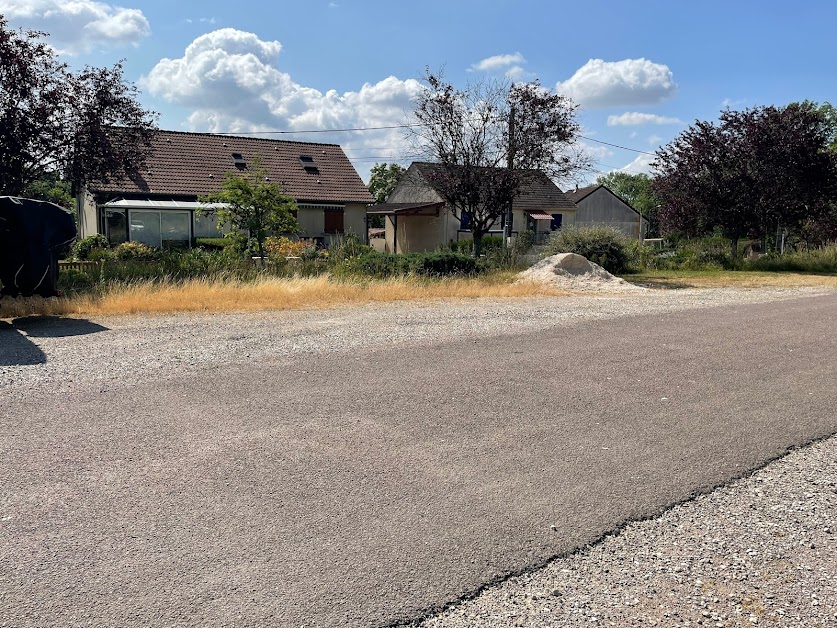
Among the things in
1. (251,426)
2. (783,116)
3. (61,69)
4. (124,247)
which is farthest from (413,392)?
(783,116)

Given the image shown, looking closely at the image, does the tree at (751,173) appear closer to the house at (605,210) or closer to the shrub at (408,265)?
the shrub at (408,265)

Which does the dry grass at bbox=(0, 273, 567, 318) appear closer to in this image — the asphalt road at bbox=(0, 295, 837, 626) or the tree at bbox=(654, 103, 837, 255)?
the asphalt road at bbox=(0, 295, 837, 626)

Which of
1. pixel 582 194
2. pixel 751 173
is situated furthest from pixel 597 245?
pixel 582 194

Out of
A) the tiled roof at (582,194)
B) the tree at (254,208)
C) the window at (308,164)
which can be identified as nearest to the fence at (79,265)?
the tree at (254,208)

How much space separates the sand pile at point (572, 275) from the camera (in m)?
17.8

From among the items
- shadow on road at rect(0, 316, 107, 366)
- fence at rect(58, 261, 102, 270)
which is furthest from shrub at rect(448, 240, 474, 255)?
shadow on road at rect(0, 316, 107, 366)

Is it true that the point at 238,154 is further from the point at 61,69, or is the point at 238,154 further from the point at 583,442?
the point at 583,442

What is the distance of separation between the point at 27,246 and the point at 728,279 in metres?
19.8

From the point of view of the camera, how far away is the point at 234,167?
30125 millimetres

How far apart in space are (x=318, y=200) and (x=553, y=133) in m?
13.0

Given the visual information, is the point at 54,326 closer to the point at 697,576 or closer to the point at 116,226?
the point at 697,576

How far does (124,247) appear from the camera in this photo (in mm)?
18375

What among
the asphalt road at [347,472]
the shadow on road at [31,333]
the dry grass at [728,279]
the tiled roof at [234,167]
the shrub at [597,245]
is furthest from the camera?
the tiled roof at [234,167]

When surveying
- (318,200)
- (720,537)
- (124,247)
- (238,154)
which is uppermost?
(238,154)
